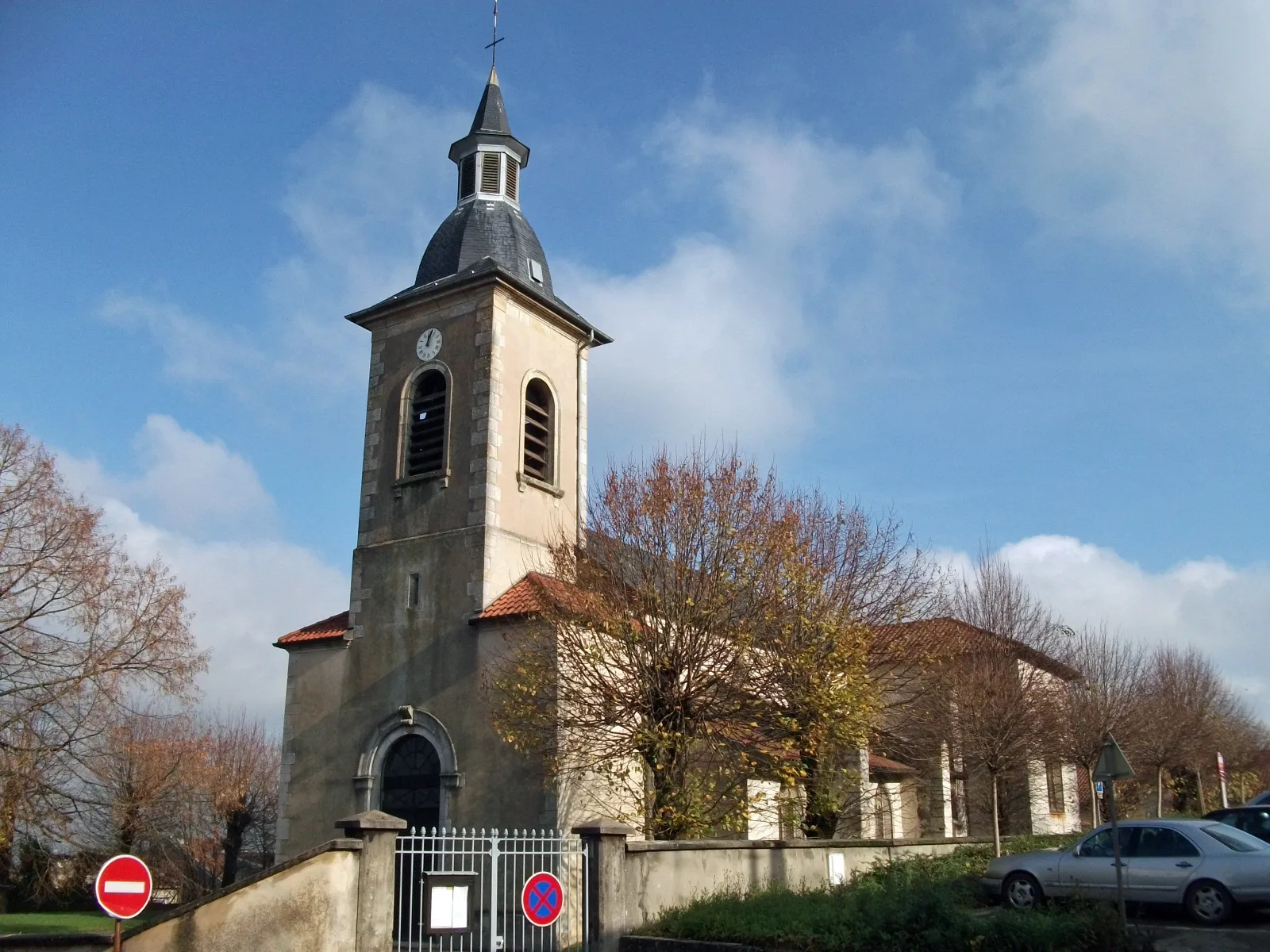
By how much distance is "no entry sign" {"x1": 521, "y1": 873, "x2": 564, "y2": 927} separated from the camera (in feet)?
36.5

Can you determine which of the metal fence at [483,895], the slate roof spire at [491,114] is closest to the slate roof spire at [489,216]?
the slate roof spire at [491,114]

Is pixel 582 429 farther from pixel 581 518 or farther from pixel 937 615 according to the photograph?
pixel 937 615

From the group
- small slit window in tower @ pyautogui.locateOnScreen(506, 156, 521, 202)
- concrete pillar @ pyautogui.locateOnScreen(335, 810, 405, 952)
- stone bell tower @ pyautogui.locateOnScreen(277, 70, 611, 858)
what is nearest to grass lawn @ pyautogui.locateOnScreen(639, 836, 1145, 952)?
concrete pillar @ pyautogui.locateOnScreen(335, 810, 405, 952)

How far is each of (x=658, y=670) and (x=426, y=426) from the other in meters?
8.04

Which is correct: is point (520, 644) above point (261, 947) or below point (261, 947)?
above

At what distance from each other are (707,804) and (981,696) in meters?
10.1

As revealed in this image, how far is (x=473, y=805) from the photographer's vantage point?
18.6 metres

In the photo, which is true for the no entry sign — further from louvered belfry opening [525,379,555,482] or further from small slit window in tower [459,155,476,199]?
small slit window in tower [459,155,476,199]

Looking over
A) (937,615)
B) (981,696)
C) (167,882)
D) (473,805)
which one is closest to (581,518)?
(473,805)

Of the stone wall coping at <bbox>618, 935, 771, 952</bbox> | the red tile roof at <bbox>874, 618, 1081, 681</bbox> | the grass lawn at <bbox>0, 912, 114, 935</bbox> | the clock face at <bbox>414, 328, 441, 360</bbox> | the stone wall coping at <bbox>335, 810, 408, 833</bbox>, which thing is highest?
the clock face at <bbox>414, 328, 441, 360</bbox>

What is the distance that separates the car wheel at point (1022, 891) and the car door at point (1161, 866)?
132cm

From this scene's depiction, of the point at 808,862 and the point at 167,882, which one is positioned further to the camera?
the point at 167,882

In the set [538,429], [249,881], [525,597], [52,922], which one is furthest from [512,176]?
[52,922]

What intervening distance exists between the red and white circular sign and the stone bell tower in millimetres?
9203
